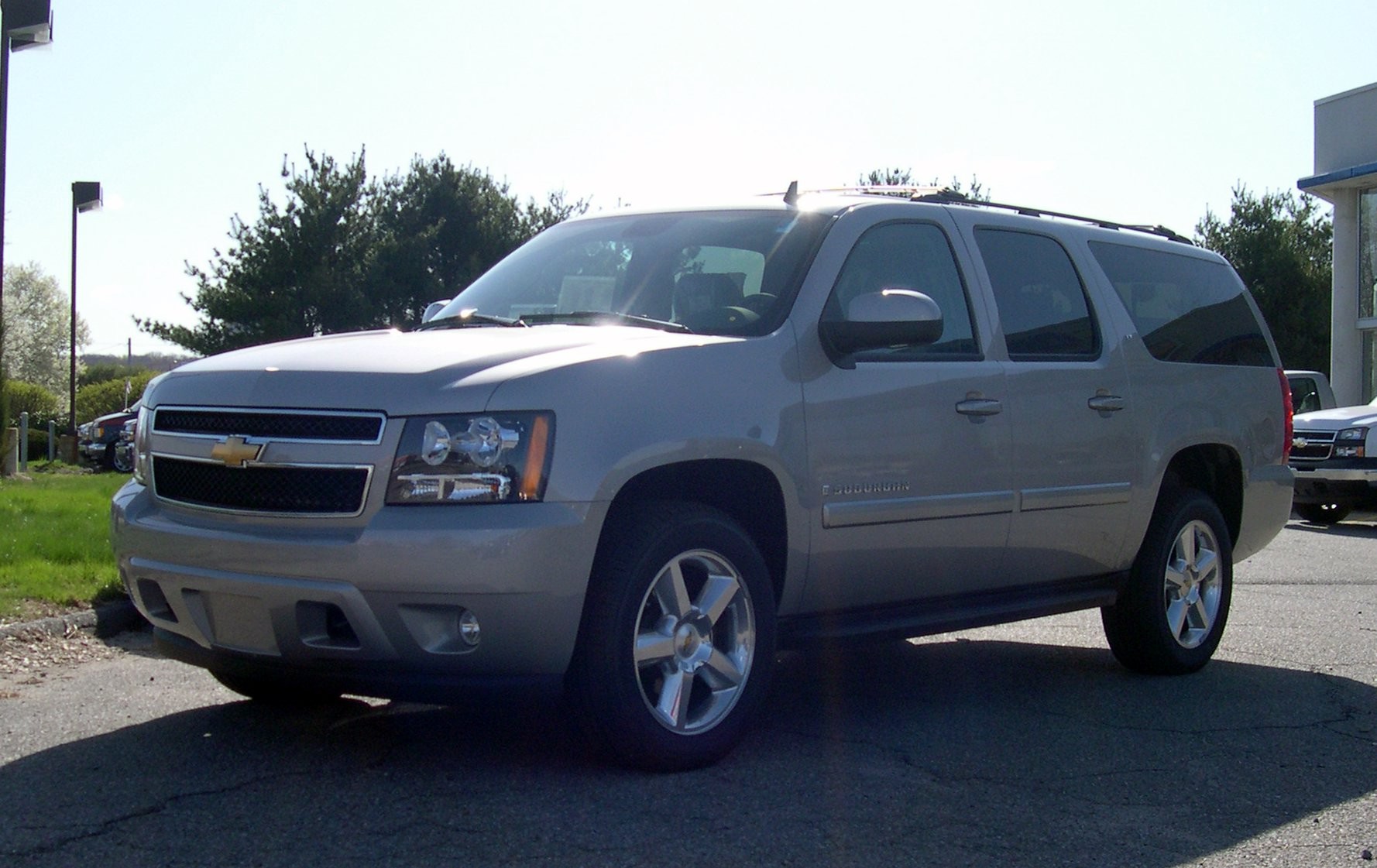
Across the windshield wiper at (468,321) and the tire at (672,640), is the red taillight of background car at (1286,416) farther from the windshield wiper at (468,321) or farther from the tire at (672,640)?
the windshield wiper at (468,321)

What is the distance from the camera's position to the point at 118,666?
665 cm

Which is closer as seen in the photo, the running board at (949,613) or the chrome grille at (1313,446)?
the running board at (949,613)

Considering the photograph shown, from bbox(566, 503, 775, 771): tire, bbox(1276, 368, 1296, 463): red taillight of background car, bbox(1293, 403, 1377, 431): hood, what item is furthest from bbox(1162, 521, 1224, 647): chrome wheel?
bbox(1293, 403, 1377, 431): hood

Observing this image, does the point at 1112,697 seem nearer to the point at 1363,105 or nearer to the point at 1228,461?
the point at 1228,461

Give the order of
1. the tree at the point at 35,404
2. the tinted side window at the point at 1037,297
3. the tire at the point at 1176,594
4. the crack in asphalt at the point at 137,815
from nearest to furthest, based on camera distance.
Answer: the crack in asphalt at the point at 137,815 → the tinted side window at the point at 1037,297 → the tire at the point at 1176,594 → the tree at the point at 35,404

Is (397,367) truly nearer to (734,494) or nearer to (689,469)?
(689,469)

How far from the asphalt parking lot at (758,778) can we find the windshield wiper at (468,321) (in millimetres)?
1393

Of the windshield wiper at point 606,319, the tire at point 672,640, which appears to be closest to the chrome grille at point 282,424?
the tire at point 672,640

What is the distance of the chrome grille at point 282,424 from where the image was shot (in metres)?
4.29

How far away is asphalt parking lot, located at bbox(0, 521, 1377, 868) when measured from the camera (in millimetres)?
3939

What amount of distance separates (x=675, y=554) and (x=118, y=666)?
10.8 feet

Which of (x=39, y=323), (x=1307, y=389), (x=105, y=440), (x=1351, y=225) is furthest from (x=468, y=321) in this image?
(x=39, y=323)

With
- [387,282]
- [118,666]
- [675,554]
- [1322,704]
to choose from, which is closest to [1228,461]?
[1322,704]

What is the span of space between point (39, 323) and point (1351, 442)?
82604 millimetres
